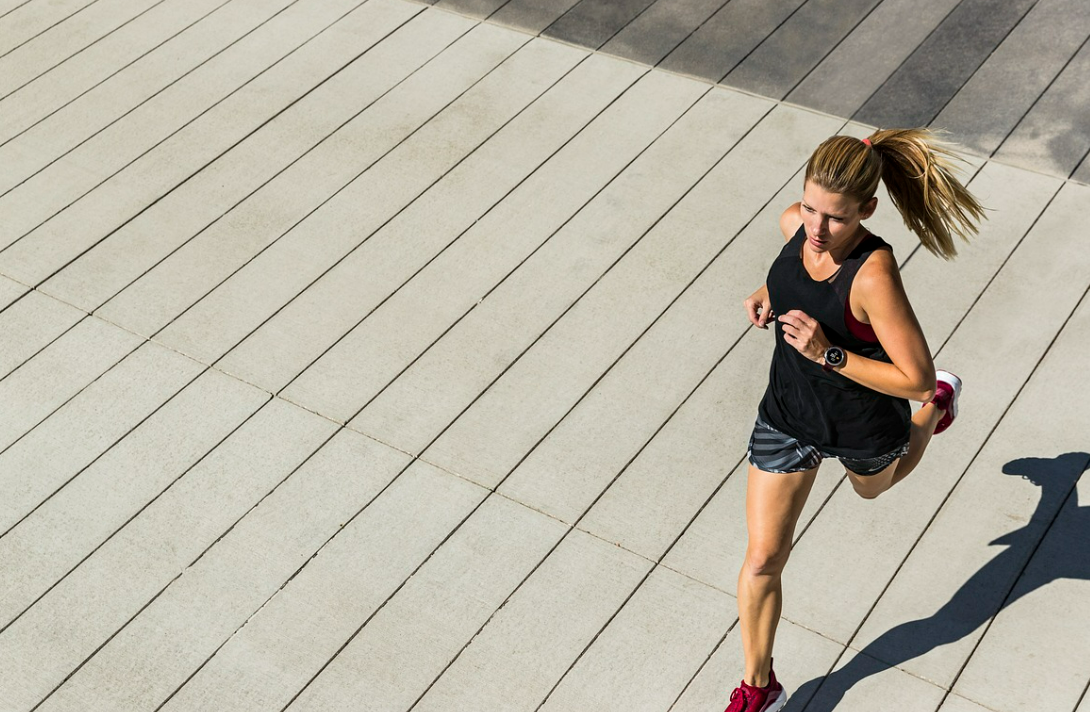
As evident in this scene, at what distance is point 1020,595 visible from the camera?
12.3ft

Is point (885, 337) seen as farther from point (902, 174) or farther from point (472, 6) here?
point (472, 6)

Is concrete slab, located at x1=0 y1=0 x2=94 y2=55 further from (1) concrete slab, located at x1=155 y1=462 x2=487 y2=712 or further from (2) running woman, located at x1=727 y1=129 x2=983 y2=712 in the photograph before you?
(2) running woman, located at x1=727 y1=129 x2=983 y2=712

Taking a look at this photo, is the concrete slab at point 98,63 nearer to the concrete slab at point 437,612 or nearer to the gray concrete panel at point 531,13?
the gray concrete panel at point 531,13

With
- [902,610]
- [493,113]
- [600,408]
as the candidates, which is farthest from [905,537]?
[493,113]

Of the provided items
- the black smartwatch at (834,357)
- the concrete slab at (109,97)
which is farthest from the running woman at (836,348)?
the concrete slab at (109,97)

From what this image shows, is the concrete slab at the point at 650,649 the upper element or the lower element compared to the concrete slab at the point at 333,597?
lower

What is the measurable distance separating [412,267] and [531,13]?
222 cm

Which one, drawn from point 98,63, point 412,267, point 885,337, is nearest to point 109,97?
point 98,63

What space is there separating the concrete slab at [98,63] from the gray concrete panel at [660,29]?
2301mm

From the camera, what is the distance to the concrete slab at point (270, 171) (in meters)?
5.23

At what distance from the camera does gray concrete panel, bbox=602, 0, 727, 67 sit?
6.35 metres

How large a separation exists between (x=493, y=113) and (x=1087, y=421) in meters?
3.01

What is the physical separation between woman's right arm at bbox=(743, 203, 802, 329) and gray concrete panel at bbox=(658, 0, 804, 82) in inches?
111

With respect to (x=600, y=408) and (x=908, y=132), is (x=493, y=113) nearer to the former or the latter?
(x=600, y=408)
